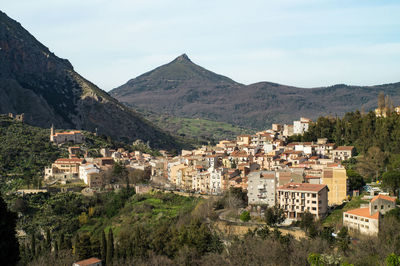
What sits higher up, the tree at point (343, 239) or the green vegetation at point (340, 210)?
the green vegetation at point (340, 210)

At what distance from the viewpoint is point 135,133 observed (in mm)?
140625

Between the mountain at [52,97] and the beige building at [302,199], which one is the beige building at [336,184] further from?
the mountain at [52,97]

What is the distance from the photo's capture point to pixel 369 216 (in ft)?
131

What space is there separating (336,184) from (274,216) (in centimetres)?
817

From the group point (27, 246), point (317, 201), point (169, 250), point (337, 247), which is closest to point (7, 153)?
point (27, 246)

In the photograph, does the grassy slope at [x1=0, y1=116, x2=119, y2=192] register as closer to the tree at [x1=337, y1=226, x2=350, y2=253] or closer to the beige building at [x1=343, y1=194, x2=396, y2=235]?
the beige building at [x1=343, y1=194, x2=396, y2=235]

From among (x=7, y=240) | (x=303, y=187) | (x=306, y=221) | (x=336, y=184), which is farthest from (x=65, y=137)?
(x=7, y=240)

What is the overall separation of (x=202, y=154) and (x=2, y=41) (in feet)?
286

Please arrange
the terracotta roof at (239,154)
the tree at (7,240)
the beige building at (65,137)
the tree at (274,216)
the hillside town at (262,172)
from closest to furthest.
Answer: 1. the tree at (7,240)
2. the tree at (274,216)
3. the hillside town at (262,172)
4. the terracotta roof at (239,154)
5. the beige building at (65,137)

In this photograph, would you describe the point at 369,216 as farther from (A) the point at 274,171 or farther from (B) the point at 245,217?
(A) the point at 274,171

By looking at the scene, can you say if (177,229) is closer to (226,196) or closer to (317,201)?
(226,196)

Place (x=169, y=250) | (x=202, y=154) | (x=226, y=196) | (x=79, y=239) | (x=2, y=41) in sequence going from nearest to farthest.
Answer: (x=169, y=250) < (x=79, y=239) < (x=226, y=196) < (x=202, y=154) < (x=2, y=41)

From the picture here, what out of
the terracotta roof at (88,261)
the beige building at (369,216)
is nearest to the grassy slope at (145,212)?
the terracotta roof at (88,261)

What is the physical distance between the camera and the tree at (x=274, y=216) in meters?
44.1
